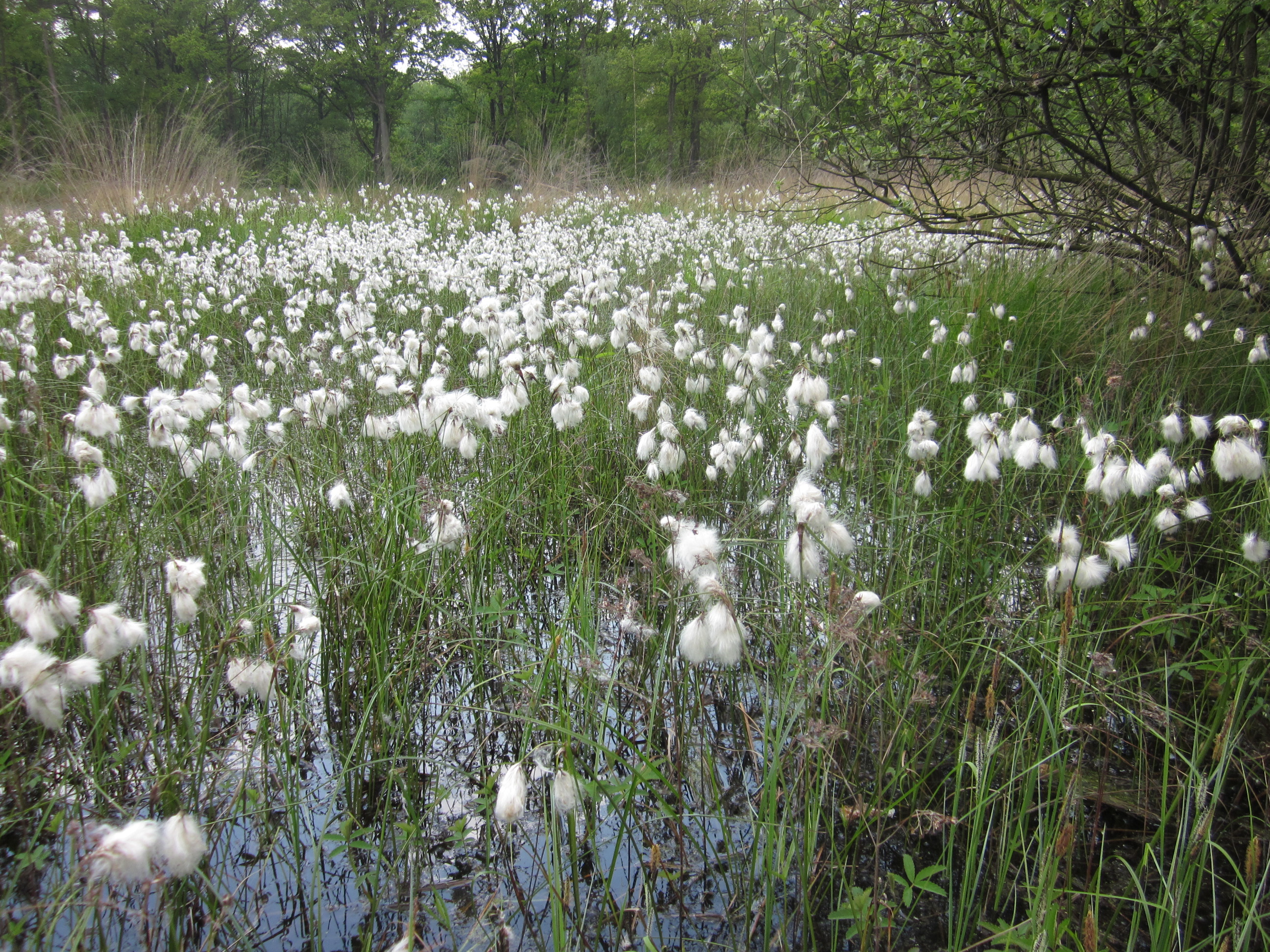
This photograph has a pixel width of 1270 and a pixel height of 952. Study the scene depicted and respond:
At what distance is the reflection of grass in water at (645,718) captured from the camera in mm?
1527

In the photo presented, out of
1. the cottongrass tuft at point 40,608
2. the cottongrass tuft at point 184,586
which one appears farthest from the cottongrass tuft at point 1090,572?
the cottongrass tuft at point 40,608

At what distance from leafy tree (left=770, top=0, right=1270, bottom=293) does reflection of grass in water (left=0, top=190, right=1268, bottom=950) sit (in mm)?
1143

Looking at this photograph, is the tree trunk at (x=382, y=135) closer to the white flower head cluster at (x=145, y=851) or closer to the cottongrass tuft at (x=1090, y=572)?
the cottongrass tuft at (x=1090, y=572)

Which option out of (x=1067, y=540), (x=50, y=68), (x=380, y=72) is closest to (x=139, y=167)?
(x=1067, y=540)

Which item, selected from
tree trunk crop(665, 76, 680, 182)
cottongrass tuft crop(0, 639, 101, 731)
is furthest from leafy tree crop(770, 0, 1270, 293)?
tree trunk crop(665, 76, 680, 182)

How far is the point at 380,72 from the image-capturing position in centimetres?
3228

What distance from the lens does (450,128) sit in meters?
35.4

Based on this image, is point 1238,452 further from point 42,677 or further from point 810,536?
point 42,677

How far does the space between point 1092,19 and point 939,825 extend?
340 cm

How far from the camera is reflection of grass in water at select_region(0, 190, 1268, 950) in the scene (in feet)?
5.01

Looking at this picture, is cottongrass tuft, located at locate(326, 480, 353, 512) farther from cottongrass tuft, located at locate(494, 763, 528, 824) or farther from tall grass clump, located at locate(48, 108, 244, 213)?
tall grass clump, located at locate(48, 108, 244, 213)

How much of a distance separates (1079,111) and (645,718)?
4168 millimetres

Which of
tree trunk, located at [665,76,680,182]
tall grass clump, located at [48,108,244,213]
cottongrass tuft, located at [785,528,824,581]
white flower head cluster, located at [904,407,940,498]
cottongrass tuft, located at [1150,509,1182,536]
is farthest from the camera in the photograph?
tree trunk, located at [665,76,680,182]

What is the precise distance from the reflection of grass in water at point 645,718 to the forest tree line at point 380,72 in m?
23.2
